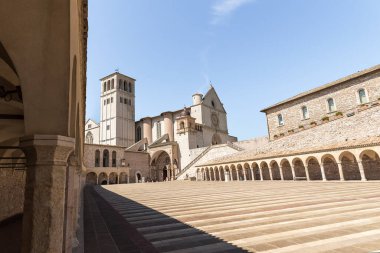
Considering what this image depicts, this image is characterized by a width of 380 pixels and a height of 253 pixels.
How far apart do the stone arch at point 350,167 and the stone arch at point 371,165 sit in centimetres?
78

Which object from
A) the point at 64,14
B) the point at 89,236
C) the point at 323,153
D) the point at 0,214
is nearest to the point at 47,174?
the point at 64,14

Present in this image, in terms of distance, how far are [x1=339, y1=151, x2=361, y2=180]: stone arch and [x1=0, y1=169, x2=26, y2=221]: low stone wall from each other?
79.9 feet

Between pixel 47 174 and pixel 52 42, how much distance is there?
1.96 metres

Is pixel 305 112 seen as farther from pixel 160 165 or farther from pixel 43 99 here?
pixel 43 99

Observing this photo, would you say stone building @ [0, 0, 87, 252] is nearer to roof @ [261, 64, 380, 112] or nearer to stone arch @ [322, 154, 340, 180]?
stone arch @ [322, 154, 340, 180]

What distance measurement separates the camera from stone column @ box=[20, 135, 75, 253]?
10.3ft

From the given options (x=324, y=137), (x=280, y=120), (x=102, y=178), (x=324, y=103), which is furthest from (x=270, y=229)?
(x=102, y=178)

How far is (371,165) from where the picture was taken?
1997cm

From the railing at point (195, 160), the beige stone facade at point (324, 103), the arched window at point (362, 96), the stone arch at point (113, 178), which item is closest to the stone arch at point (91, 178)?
the stone arch at point (113, 178)

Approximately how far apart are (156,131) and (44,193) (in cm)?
5587

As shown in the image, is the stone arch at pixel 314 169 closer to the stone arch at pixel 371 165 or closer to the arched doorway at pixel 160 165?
the stone arch at pixel 371 165

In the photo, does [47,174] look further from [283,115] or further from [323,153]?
[283,115]

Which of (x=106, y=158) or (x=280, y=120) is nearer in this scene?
(x=280, y=120)

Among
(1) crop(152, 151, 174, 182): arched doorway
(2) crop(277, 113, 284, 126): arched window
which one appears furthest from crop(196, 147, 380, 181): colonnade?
(1) crop(152, 151, 174, 182): arched doorway
